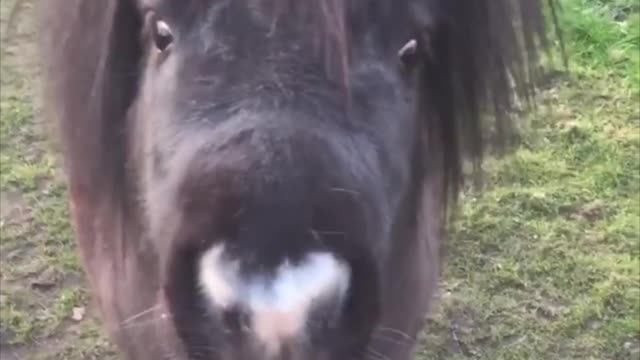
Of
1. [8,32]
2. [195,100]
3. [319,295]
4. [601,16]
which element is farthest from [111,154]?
[601,16]

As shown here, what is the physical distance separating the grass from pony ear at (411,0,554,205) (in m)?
0.34

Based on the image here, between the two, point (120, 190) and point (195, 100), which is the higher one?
point (195, 100)

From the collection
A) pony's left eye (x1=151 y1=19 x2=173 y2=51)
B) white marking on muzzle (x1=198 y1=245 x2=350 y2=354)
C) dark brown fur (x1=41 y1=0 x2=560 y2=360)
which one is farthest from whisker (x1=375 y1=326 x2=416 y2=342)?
pony's left eye (x1=151 y1=19 x2=173 y2=51)

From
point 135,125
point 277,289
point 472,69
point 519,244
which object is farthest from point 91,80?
point 519,244

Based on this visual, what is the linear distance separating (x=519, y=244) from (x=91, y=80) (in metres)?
1.47

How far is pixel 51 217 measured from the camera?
3.12 meters

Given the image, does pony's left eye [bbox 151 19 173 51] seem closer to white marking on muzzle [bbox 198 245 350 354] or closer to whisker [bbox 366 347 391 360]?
white marking on muzzle [bbox 198 245 350 354]

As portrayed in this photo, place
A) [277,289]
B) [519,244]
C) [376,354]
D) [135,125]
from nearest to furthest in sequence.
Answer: [277,289], [376,354], [135,125], [519,244]

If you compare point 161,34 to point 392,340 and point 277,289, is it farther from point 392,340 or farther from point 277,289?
point 392,340

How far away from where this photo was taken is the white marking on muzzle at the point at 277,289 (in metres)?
1.34

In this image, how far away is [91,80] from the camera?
6.22ft

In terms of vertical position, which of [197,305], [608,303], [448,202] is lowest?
[608,303]

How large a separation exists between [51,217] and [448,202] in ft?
4.18

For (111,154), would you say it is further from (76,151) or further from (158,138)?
(158,138)
